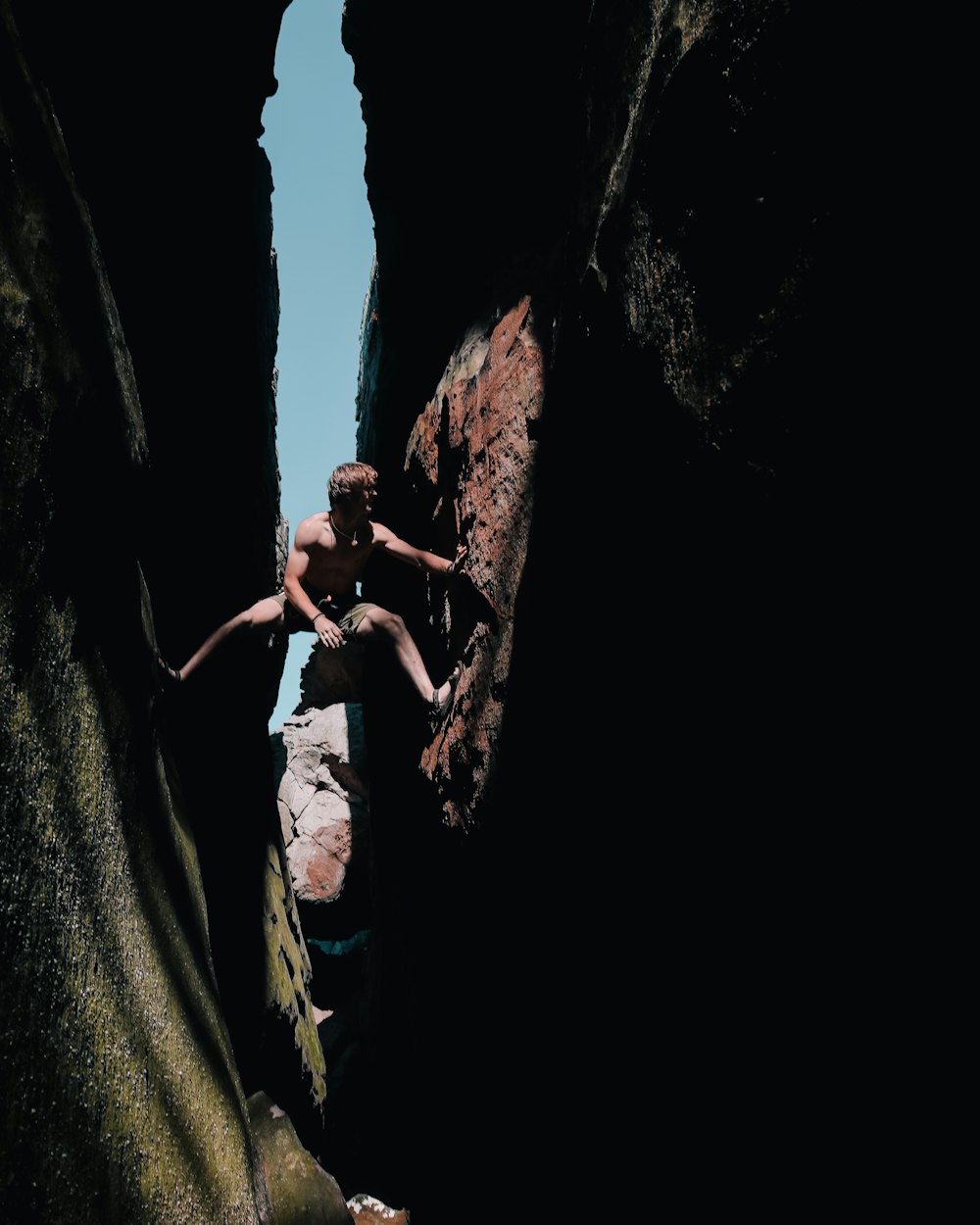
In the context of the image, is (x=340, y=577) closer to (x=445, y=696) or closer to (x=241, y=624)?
(x=241, y=624)

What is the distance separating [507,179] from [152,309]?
2.44 m

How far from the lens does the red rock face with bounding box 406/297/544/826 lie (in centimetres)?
321

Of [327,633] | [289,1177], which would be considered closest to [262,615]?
[327,633]

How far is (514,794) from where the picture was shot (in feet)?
9.70

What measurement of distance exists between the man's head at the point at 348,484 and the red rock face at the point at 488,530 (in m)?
0.59

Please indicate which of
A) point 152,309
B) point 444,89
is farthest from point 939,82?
point 444,89

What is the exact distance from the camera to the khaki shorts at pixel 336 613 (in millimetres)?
4348

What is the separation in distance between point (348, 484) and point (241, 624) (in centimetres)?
107

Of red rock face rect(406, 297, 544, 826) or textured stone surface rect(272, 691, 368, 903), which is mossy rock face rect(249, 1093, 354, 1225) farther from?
textured stone surface rect(272, 691, 368, 903)

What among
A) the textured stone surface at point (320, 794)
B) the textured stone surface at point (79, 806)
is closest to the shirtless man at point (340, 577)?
the textured stone surface at point (79, 806)

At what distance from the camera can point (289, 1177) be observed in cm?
356

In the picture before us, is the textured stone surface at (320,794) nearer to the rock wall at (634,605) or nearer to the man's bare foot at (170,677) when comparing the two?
the rock wall at (634,605)

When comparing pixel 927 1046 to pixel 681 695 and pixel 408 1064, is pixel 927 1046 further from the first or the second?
pixel 408 1064

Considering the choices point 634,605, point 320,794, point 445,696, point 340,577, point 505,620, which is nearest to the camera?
point 634,605
